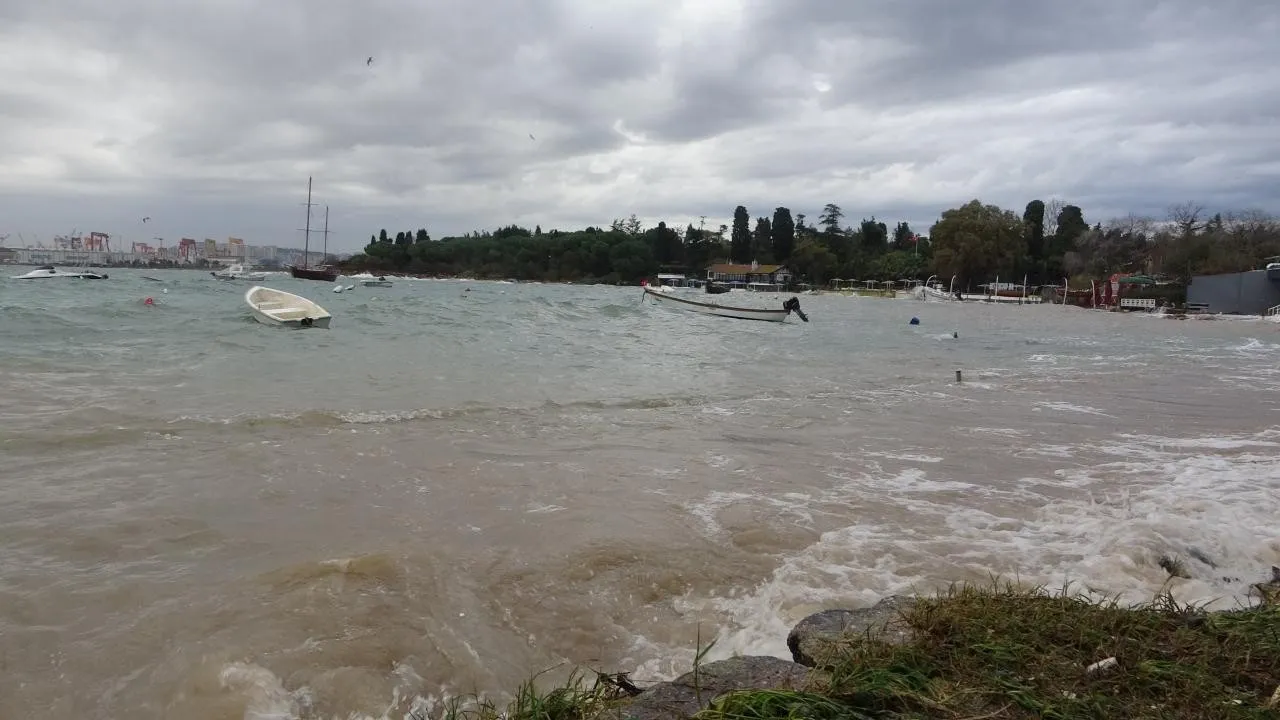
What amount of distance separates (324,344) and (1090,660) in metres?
15.9

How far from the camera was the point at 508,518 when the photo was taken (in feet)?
16.8

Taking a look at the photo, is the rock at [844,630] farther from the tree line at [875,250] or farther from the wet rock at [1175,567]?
the tree line at [875,250]

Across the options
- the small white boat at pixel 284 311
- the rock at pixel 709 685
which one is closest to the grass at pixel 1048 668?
the rock at pixel 709 685

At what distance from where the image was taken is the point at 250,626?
3400 mm

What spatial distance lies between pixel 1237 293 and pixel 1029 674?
62670 mm

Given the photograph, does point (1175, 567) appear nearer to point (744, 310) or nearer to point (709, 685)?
point (709, 685)

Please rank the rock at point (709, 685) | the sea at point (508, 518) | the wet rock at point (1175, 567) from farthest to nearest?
the wet rock at point (1175, 567), the sea at point (508, 518), the rock at point (709, 685)

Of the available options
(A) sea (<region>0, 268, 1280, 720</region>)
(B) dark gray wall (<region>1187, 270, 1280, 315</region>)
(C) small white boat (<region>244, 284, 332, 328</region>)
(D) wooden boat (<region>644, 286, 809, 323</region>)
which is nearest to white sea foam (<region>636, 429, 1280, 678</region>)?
(A) sea (<region>0, 268, 1280, 720</region>)

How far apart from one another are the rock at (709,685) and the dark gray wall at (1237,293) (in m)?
59.8

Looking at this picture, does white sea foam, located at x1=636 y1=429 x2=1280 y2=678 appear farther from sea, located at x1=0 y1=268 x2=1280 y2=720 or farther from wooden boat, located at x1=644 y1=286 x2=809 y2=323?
wooden boat, located at x1=644 y1=286 x2=809 y2=323

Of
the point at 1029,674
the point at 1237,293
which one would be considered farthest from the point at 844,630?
the point at 1237,293

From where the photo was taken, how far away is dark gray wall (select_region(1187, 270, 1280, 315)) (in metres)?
46.9

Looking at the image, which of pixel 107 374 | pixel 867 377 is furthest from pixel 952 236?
pixel 107 374

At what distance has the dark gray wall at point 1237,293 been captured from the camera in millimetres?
46906
